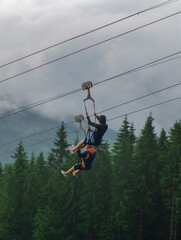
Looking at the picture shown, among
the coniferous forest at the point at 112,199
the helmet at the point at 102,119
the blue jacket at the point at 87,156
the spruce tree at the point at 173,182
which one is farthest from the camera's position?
the coniferous forest at the point at 112,199

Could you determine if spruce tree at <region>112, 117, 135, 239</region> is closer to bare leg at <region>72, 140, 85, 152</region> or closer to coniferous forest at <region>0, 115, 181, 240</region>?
coniferous forest at <region>0, 115, 181, 240</region>

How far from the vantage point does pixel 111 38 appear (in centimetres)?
1647

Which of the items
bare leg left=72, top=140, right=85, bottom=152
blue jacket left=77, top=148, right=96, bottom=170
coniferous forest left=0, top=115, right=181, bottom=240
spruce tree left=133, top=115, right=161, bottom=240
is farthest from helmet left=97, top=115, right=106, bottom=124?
spruce tree left=133, top=115, right=161, bottom=240

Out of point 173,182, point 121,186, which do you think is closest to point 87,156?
point 173,182

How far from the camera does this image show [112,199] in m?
49.6

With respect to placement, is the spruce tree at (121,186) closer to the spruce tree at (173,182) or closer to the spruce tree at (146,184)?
the spruce tree at (146,184)

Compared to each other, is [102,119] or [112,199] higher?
[112,199]

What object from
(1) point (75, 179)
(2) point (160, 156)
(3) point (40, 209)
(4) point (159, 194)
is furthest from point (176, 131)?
(3) point (40, 209)

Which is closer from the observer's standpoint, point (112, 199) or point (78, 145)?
point (78, 145)

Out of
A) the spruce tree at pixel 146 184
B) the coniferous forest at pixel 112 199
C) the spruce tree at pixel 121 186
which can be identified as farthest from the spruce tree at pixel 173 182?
the spruce tree at pixel 121 186

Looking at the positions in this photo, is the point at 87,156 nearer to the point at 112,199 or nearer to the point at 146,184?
the point at 146,184

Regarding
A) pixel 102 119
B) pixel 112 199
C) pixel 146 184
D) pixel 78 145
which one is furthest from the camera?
Answer: pixel 112 199

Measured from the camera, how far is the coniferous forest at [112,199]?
148ft

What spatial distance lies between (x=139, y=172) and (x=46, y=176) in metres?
16.1
